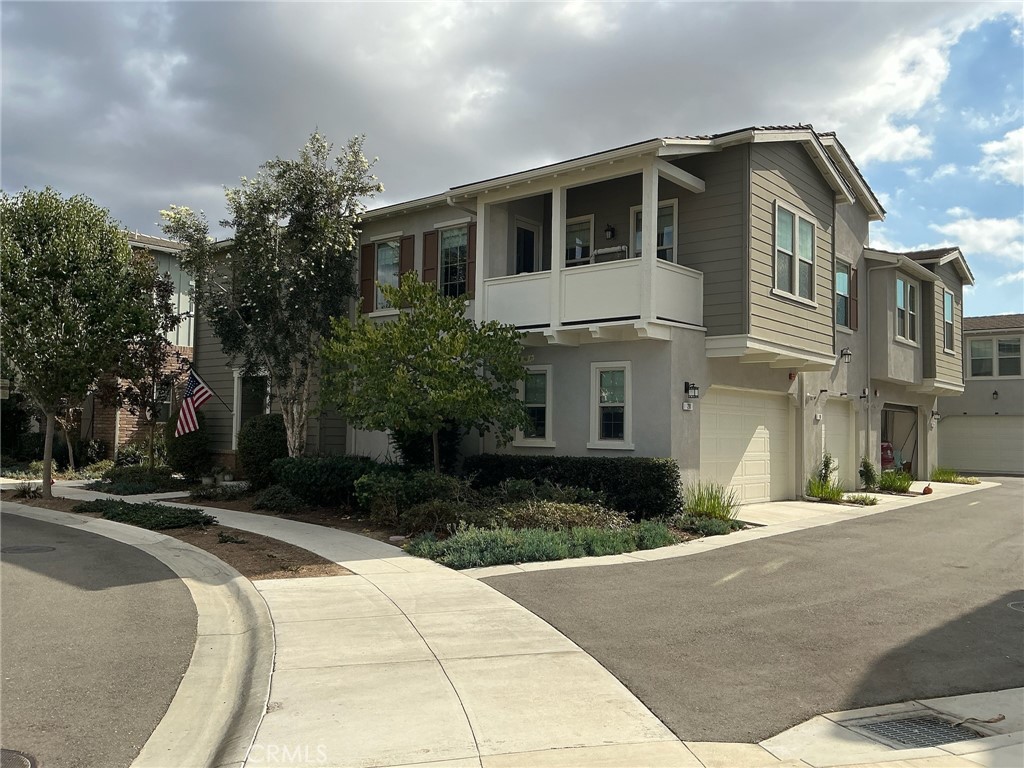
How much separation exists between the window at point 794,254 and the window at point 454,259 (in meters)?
6.53

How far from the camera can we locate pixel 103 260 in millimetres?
17172

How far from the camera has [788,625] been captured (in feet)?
25.2

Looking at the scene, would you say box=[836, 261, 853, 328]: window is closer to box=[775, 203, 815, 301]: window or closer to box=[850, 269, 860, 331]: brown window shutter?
box=[850, 269, 860, 331]: brown window shutter

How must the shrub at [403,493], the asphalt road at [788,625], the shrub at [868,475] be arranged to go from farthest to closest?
the shrub at [868,475]
the shrub at [403,493]
the asphalt road at [788,625]

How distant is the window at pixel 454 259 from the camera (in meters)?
18.2

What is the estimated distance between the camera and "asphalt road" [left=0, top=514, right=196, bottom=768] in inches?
200

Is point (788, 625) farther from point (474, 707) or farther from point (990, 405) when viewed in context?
point (990, 405)

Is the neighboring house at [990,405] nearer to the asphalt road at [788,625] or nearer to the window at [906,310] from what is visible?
the window at [906,310]

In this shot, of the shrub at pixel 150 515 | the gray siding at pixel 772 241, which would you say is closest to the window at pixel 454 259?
the gray siding at pixel 772 241

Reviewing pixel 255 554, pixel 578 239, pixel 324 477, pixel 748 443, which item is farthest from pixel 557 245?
pixel 255 554

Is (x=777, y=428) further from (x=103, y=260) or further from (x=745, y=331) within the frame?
(x=103, y=260)

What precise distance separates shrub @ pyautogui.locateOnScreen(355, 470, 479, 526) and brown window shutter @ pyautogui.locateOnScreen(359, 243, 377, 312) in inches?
291

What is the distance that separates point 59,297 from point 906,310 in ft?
70.3

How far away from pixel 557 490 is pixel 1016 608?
685cm
